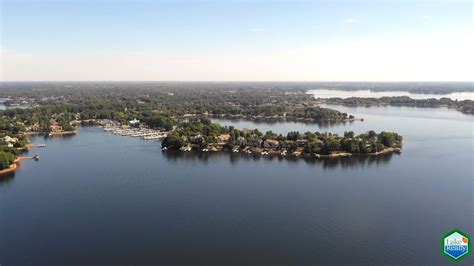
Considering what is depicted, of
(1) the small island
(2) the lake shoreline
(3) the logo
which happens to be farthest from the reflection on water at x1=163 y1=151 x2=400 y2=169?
(3) the logo

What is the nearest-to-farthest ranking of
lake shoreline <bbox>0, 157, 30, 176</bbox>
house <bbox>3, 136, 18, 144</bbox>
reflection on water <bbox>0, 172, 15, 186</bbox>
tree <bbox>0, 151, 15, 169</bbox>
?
1. reflection on water <bbox>0, 172, 15, 186</bbox>
2. lake shoreline <bbox>0, 157, 30, 176</bbox>
3. tree <bbox>0, 151, 15, 169</bbox>
4. house <bbox>3, 136, 18, 144</bbox>

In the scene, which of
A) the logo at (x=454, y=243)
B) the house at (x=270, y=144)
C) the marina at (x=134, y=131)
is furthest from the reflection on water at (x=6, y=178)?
the logo at (x=454, y=243)

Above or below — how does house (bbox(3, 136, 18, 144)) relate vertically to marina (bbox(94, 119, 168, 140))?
above

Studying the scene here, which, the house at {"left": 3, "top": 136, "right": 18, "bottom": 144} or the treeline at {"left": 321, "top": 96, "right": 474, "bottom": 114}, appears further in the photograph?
the treeline at {"left": 321, "top": 96, "right": 474, "bottom": 114}

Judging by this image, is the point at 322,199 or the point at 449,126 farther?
the point at 449,126

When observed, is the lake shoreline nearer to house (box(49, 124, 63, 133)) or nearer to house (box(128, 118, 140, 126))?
house (box(49, 124, 63, 133))

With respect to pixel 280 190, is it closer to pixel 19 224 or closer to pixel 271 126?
pixel 19 224

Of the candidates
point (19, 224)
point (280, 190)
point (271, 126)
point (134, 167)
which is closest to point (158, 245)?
point (19, 224)
